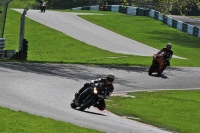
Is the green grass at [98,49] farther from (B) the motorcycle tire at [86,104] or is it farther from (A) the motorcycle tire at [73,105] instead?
(B) the motorcycle tire at [86,104]

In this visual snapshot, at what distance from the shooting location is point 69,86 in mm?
23875

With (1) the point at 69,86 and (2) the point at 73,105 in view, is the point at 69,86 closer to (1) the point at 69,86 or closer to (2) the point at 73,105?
(1) the point at 69,86

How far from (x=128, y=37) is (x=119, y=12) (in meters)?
19.4

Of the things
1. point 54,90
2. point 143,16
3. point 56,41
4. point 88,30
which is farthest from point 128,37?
point 54,90

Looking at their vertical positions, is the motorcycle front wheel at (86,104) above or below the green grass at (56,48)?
above

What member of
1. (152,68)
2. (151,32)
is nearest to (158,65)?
(152,68)

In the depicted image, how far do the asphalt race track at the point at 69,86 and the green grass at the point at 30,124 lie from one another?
2.43 feet

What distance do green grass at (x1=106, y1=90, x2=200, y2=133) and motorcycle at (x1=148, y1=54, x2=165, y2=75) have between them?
442 cm

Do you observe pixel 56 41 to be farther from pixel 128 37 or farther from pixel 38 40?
pixel 128 37

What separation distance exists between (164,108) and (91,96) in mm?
4155

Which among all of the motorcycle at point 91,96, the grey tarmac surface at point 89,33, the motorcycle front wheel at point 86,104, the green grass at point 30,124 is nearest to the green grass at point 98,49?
the grey tarmac surface at point 89,33

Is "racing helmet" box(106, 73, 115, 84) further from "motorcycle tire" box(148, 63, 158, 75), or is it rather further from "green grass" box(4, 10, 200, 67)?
"green grass" box(4, 10, 200, 67)

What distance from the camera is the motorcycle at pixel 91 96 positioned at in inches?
698

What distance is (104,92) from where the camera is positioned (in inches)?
697
